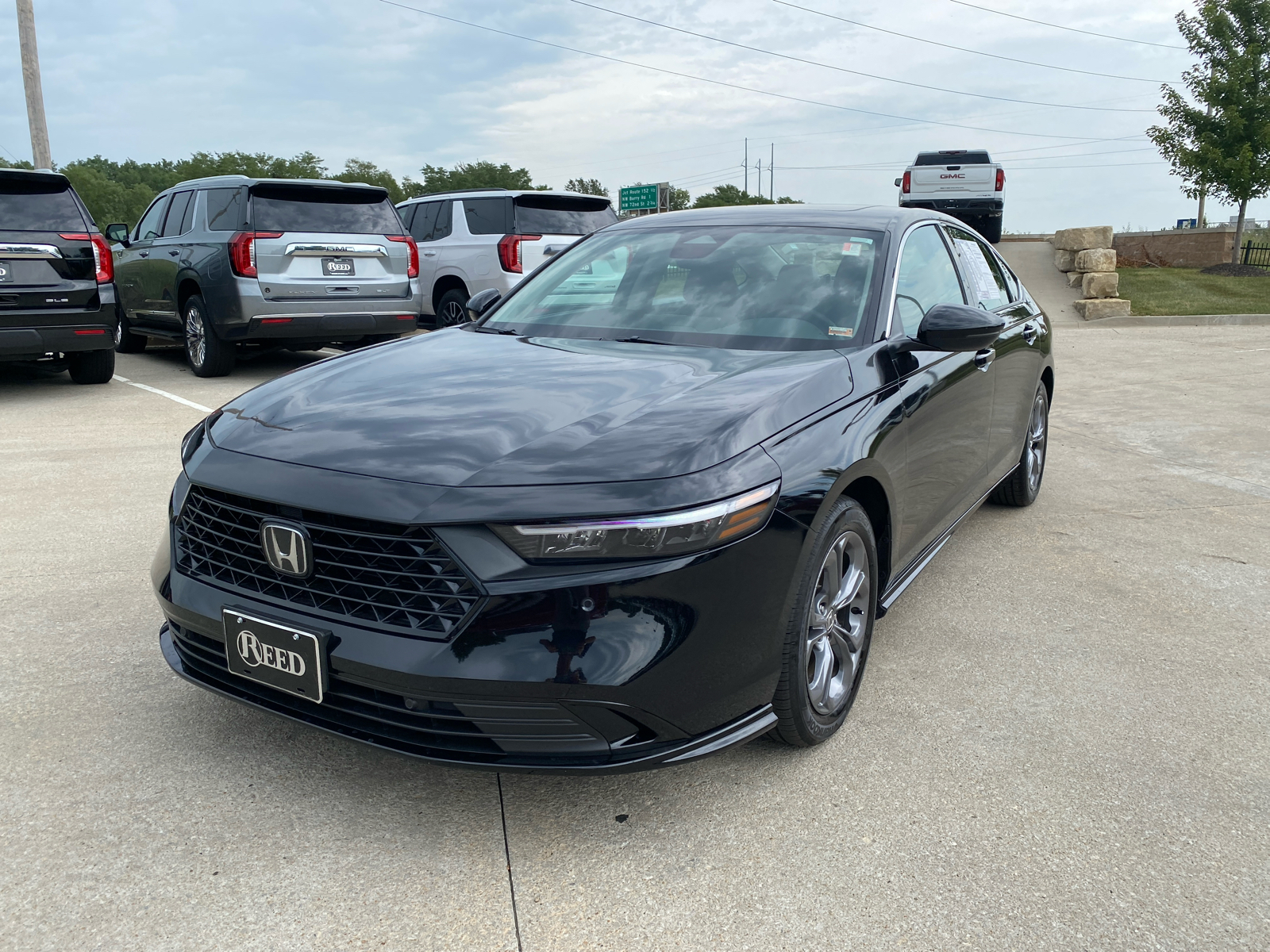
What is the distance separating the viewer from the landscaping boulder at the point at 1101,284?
17.0 m

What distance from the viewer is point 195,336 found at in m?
9.91

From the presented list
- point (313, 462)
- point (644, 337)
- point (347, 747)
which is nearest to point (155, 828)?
point (347, 747)

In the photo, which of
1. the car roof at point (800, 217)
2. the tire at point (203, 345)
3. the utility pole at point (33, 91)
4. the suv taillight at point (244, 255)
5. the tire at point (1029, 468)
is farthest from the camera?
the utility pole at point (33, 91)

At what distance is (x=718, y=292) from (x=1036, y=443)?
2.84 meters

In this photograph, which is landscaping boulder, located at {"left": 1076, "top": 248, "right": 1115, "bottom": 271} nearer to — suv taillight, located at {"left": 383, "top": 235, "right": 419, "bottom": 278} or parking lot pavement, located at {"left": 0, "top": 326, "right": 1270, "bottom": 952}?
suv taillight, located at {"left": 383, "top": 235, "right": 419, "bottom": 278}

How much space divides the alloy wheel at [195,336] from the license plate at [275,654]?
26.4 ft

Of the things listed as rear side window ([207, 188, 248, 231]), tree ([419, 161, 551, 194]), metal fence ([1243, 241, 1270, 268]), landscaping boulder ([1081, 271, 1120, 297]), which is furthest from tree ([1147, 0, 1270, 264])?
tree ([419, 161, 551, 194])

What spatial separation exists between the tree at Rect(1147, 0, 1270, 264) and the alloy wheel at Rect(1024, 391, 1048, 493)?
766 inches

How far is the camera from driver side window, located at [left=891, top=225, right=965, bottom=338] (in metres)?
3.59

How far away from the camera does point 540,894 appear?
7.47 feet

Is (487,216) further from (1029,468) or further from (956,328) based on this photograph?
(956,328)

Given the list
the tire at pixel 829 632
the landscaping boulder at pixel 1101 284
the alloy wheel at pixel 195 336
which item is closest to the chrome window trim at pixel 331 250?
the alloy wheel at pixel 195 336

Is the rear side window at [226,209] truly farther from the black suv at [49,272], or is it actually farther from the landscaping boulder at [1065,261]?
the landscaping boulder at [1065,261]

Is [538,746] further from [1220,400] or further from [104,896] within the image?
[1220,400]
